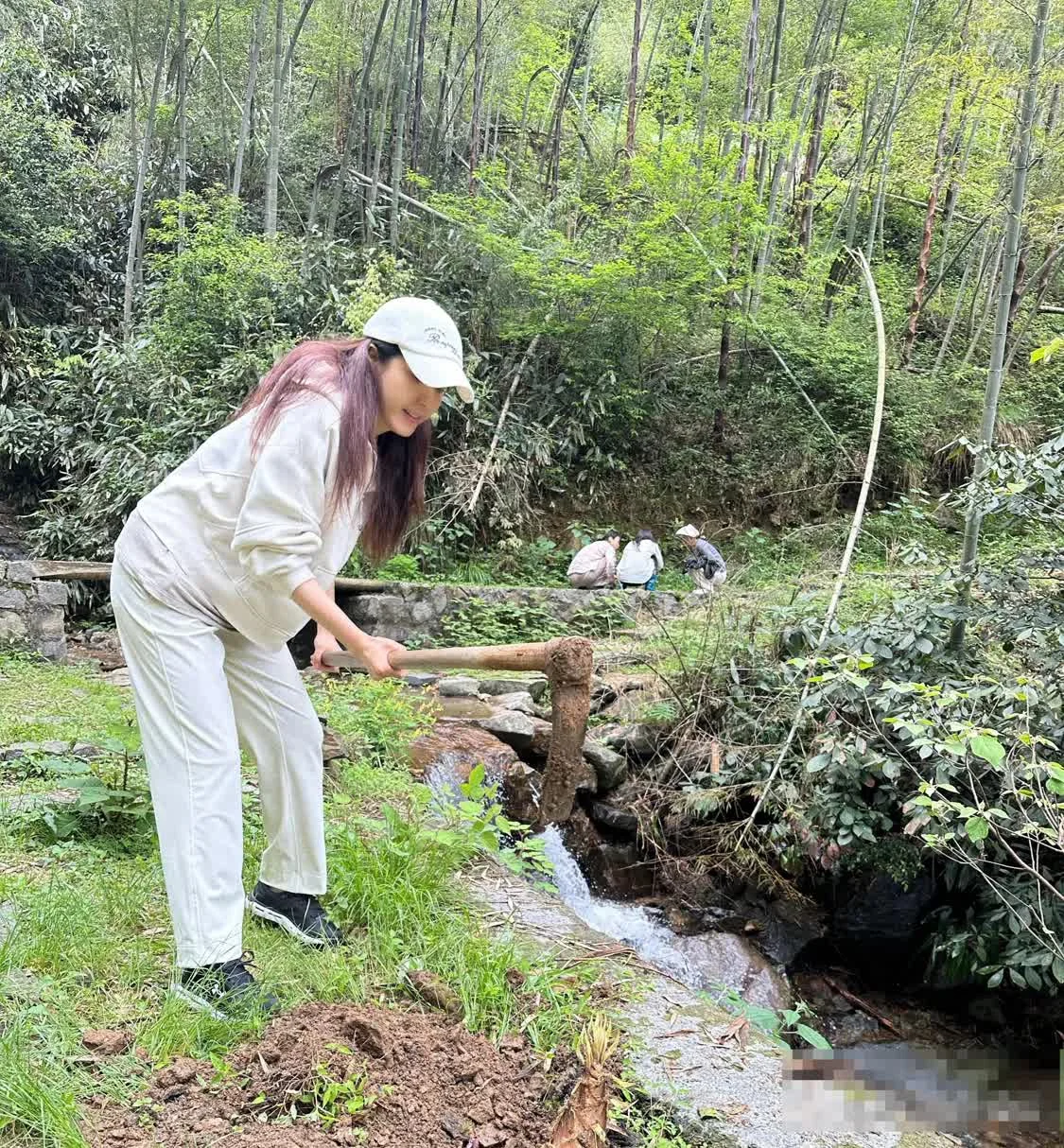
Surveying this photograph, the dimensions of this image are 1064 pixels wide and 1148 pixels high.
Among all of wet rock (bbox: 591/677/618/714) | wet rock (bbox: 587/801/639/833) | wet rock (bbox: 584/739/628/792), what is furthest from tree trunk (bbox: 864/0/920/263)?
wet rock (bbox: 587/801/639/833)

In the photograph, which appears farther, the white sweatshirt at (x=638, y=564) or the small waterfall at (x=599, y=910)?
the white sweatshirt at (x=638, y=564)

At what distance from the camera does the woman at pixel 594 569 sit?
9305mm

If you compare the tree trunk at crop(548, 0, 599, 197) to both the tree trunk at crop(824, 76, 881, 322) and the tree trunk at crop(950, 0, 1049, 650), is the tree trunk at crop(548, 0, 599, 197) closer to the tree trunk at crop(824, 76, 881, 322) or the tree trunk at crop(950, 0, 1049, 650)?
the tree trunk at crop(824, 76, 881, 322)

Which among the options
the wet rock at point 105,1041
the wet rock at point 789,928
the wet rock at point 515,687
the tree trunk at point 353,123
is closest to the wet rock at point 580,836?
the wet rock at point 789,928

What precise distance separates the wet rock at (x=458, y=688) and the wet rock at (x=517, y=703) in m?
0.22

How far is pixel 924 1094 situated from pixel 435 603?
6817mm

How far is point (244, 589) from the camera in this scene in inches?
80.3

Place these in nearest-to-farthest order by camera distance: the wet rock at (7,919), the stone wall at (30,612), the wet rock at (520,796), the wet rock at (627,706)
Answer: the wet rock at (7,919)
the wet rock at (520,796)
the wet rock at (627,706)
the stone wall at (30,612)

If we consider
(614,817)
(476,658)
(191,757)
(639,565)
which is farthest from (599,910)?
(639,565)

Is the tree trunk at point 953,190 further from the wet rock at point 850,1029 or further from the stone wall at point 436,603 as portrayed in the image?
the wet rock at point 850,1029

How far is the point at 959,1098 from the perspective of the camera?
249 centimetres

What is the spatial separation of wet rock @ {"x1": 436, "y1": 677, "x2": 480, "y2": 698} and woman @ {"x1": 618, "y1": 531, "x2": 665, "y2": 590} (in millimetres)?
3254

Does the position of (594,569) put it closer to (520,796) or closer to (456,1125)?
(520,796)

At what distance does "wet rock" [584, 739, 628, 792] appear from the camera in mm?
5301
